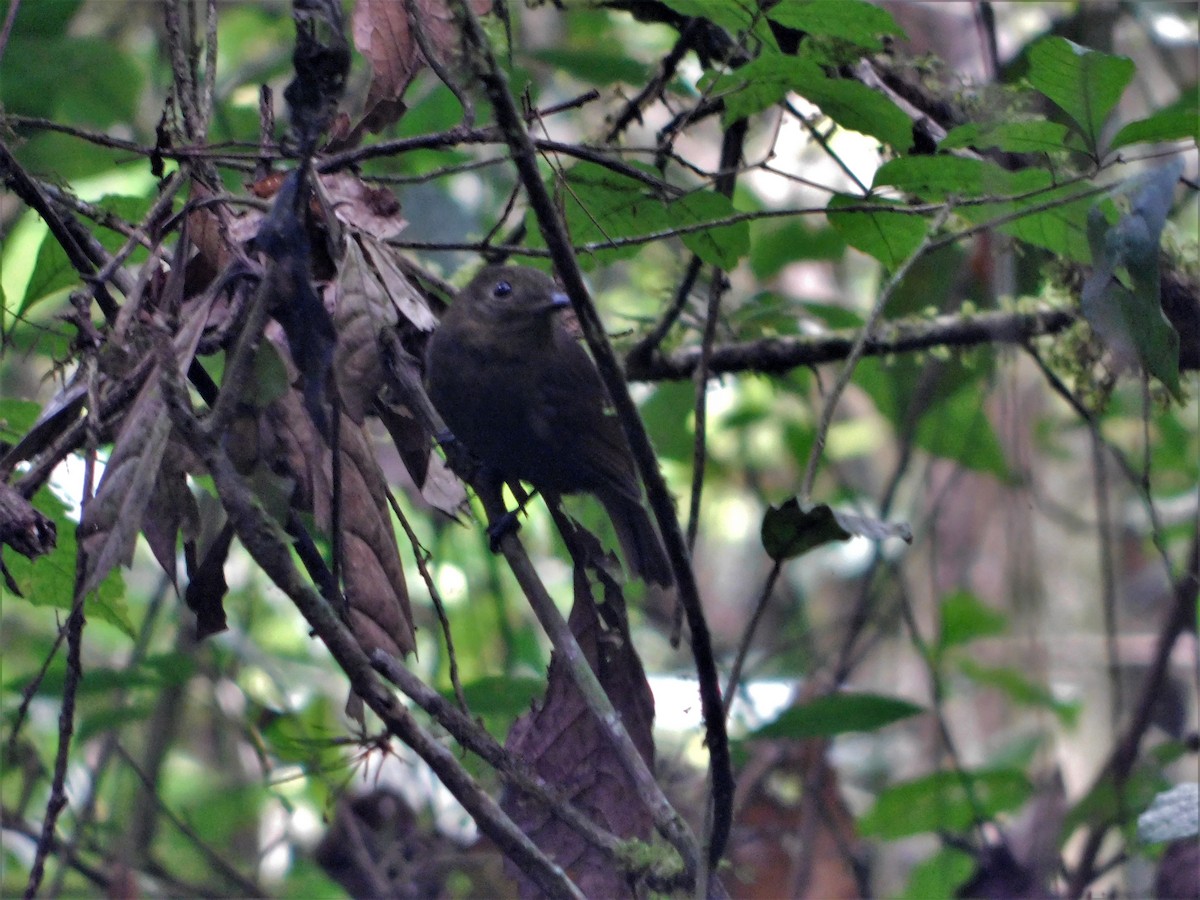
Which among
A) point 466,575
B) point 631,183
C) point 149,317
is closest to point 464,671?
point 466,575

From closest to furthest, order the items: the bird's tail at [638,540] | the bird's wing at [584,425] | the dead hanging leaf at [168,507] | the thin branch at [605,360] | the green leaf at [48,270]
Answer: the thin branch at [605,360], the dead hanging leaf at [168,507], the green leaf at [48,270], the bird's tail at [638,540], the bird's wing at [584,425]

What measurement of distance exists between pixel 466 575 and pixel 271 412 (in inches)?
124

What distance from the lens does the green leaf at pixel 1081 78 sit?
2.09 m

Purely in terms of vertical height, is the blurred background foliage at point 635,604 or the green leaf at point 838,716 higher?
the blurred background foliage at point 635,604

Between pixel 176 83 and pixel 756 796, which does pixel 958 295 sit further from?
pixel 176 83

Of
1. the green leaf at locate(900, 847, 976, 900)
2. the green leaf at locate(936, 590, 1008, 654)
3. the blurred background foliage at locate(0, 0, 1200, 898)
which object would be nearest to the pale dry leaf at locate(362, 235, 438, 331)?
the blurred background foliage at locate(0, 0, 1200, 898)

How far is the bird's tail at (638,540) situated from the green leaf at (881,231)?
1.08 meters

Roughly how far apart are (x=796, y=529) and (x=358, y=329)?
83cm

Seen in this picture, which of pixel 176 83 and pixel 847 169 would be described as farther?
pixel 847 169

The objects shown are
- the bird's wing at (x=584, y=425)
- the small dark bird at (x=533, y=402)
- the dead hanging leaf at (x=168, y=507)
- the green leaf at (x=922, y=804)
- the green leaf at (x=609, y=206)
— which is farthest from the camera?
the green leaf at (x=922, y=804)

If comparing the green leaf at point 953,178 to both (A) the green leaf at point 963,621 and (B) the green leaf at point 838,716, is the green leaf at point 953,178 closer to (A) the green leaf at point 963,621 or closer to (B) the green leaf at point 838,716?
(B) the green leaf at point 838,716

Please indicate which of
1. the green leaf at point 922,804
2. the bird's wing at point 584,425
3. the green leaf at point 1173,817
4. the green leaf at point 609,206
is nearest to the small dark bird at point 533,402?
the bird's wing at point 584,425

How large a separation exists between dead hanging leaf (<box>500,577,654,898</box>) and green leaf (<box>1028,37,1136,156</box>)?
123 cm

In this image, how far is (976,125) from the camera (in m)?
2.22
